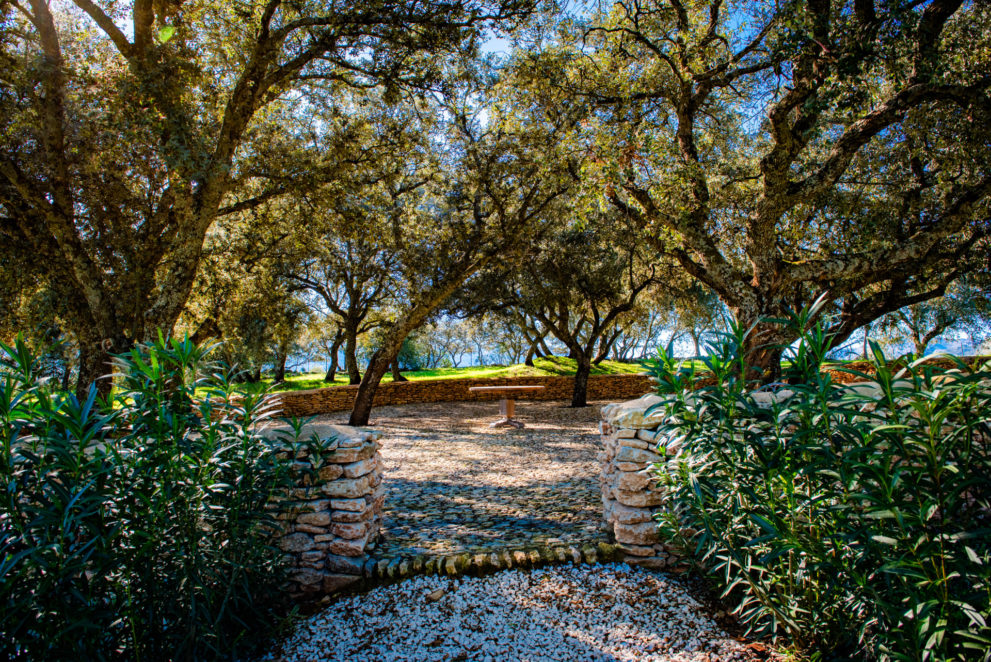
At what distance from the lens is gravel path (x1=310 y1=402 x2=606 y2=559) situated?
4.38 meters

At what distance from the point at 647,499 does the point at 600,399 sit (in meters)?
14.1

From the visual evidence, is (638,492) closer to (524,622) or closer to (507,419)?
(524,622)

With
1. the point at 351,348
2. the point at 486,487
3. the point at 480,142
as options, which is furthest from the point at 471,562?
the point at 351,348

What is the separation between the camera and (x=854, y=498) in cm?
200

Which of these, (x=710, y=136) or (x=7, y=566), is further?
(x=710, y=136)

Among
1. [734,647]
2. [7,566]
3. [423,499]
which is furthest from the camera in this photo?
[423,499]

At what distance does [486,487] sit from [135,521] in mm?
4273

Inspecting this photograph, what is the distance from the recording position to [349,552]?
3.79 m

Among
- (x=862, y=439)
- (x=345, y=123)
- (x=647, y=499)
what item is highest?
(x=345, y=123)

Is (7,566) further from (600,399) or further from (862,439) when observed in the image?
(600,399)

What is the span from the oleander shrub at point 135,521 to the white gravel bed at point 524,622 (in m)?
0.57

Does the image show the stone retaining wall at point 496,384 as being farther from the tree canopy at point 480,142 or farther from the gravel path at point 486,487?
the tree canopy at point 480,142

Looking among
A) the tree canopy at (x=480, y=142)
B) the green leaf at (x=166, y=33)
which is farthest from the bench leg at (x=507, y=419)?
the green leaf at (x=166, y=33)

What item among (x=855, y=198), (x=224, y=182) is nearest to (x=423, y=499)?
(x=224, y=182)
